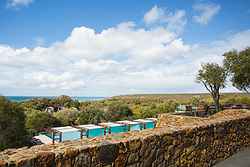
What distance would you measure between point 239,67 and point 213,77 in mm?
4443

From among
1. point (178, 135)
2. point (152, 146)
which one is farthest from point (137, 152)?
point (178, 135)

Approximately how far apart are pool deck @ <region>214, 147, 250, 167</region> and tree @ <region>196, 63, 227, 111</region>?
23.6m

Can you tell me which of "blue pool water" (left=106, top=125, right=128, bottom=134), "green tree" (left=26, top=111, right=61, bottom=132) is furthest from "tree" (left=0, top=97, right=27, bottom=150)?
"green tree" (left=26, top=111, right=61, bottom=132)

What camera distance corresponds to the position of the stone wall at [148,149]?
2865 mm

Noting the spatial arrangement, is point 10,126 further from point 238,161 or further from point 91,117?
point 238,161

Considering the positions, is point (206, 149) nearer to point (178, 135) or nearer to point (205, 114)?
A: point (178, 135)

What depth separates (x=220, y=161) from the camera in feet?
18.8

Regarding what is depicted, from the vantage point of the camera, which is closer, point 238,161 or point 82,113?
point 238,161

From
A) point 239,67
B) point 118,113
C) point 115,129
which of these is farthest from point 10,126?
point 239,67

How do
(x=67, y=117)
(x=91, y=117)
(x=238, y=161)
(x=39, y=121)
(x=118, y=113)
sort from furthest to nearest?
(x=118, y=113) → (x=91, y=117) → (x=67, y=117) → (x=39, y=121) → (x=238, y=161)

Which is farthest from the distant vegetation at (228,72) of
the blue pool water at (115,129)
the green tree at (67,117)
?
the green tree at (67,117)

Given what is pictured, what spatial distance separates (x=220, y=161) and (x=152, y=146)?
2.56 m

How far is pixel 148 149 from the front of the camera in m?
3.92

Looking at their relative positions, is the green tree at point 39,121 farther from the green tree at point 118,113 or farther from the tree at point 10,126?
the green tree at point 118,113
